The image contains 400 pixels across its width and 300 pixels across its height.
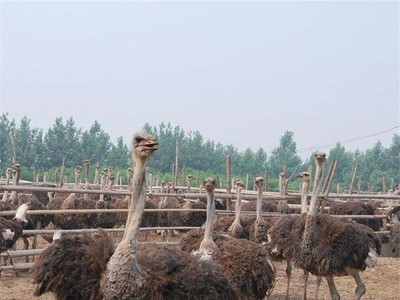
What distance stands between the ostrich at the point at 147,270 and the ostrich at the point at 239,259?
1.36 m

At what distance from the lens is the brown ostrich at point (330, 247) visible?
685 centimetres

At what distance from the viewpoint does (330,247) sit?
6.87 metres

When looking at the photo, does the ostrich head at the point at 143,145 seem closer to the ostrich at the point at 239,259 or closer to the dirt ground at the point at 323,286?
the ostrich at the point at 239,259

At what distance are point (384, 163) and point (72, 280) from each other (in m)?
63.2

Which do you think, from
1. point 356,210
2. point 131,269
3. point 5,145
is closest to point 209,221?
point 131,269

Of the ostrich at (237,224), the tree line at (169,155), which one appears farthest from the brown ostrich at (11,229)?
the tree line at (169,155)

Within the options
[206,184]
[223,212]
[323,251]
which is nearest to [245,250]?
[206,184]

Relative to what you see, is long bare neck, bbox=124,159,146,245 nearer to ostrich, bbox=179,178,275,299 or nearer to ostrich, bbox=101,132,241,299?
ostrich, bbox=101,132,241,299

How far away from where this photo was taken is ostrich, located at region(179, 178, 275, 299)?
19.0 ft

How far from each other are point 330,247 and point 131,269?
11.5ft

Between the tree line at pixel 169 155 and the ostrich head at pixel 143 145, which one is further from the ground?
the tree line at pixel 169 155

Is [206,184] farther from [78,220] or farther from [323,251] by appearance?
[78,220]

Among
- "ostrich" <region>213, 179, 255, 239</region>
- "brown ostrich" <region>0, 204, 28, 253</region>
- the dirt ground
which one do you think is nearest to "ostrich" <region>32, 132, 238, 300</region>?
the dirt ground

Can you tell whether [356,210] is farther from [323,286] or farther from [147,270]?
[147,270]
